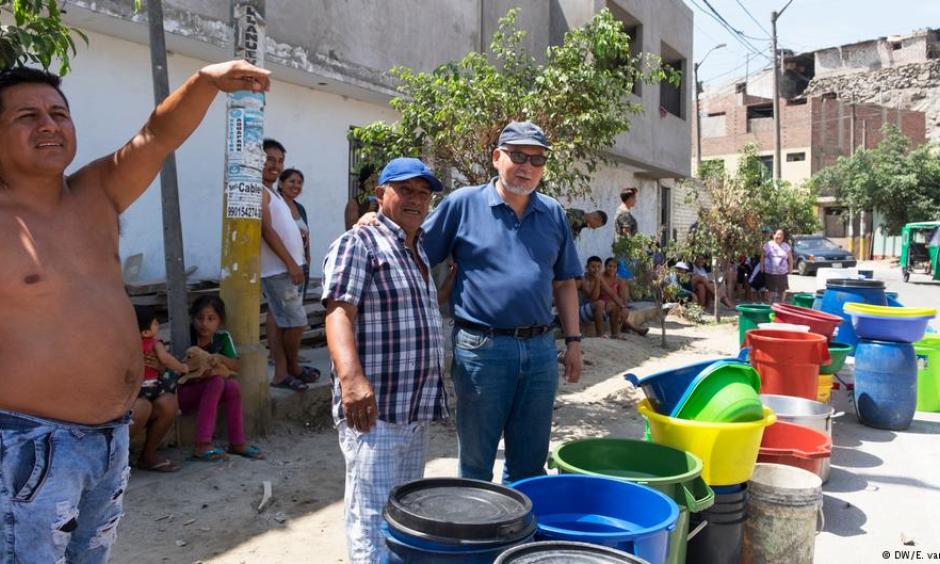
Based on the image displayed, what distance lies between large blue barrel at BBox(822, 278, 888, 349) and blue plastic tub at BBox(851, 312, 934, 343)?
734 mm

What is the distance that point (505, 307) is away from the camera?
3162mm

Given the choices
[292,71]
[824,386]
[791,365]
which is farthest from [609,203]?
[791,365]

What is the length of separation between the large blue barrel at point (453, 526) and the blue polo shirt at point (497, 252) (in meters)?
1.12

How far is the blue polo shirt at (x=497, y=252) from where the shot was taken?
10.4 feet

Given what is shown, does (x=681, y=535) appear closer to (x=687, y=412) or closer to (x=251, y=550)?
(x=687, y=412)

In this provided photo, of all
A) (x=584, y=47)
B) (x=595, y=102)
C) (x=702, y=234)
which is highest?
(x=584, y=47)

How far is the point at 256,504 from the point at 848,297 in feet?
19.5

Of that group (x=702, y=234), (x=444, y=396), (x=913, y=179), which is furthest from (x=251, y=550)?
(x=913, y=179)

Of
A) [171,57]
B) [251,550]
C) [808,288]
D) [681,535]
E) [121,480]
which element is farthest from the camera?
[808,288]

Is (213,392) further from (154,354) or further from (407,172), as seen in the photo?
(407,172)

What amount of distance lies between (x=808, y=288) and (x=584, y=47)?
16495 mm

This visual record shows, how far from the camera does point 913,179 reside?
98.0 feet

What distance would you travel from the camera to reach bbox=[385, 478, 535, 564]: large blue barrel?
6.27 ft

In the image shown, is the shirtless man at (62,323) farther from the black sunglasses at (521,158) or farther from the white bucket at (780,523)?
the white bucket at (780,523)
